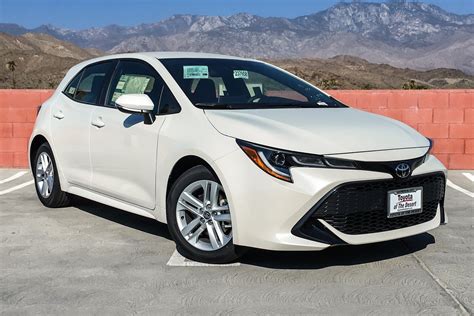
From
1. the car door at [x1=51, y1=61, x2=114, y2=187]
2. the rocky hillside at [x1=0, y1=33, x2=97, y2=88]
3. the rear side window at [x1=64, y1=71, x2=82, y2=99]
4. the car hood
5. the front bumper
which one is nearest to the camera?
the front bumper

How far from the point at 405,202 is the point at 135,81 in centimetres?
240

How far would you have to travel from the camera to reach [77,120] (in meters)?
5.79

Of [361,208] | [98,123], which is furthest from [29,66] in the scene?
[361,208]

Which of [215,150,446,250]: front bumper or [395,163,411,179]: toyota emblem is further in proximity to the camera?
[395,163,411,179]: toyota emblem

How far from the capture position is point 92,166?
18.3ft

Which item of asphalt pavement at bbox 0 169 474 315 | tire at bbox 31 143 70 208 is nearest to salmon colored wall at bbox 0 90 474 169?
tire at bbox 31 143 70 208

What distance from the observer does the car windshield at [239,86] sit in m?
4.93

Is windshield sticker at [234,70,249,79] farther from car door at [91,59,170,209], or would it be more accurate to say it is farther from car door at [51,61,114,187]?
car door at [51,61,114,187]

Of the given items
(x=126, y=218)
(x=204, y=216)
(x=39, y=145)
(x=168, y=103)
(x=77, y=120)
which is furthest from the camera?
(x=39, y=145)

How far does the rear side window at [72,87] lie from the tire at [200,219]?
2037mm

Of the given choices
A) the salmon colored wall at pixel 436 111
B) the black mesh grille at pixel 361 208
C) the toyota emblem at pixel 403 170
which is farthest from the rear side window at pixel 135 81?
the salmon colored wall at pixel 436 111

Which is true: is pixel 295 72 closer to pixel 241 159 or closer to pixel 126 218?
pixel 126 218

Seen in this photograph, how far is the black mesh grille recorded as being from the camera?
4035 millimetres

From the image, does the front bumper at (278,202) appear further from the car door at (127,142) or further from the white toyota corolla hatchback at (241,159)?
the car door at (127,142)
